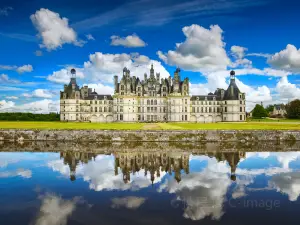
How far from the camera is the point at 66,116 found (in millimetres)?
75562

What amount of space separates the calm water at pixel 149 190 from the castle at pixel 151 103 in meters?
49.6

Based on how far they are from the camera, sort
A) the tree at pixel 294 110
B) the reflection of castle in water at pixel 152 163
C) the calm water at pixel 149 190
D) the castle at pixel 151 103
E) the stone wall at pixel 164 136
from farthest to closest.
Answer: the tree at pixel 294 110 → the castle at pixel 151 103 → the stone wall at pixel 164 136 → the reflection of castle in water at pixel 152 163 → the calm water at pixel 149 190

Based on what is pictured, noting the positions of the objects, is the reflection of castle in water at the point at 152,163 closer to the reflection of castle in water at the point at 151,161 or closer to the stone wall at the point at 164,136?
the reflection of castle in water at the point at 151,161

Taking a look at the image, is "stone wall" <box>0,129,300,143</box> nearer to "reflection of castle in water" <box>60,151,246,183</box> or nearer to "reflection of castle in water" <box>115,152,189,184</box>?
"reflection of castle in water" <box>60,151,246,183</box>

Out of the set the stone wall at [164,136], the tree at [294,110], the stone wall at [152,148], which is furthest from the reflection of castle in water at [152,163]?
the tree at [294,110]

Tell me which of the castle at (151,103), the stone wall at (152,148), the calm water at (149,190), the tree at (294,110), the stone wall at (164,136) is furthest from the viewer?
the tree at (294,110)

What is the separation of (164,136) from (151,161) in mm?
14504

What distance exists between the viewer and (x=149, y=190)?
13.5 m

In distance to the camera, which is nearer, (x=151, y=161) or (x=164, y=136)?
(x=151, y=161)

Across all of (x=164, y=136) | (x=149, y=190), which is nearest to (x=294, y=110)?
(x=164, y=136)

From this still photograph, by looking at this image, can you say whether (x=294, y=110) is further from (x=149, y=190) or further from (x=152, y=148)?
(x=149, y=190)

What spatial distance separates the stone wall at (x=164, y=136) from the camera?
35.1 meters

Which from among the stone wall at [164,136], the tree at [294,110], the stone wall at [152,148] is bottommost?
the stone wall at [152,148]

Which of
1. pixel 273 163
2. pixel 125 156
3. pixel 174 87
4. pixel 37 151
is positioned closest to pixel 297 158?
pixel 273 163
